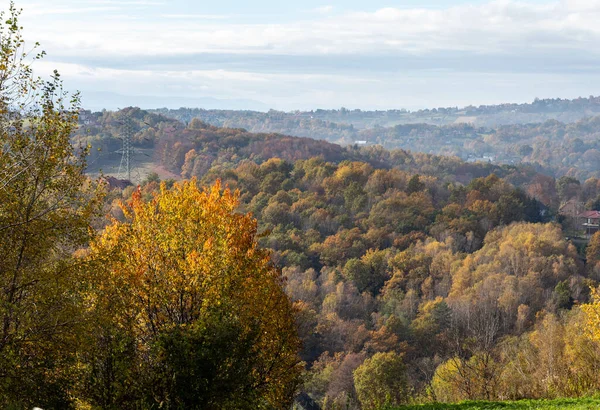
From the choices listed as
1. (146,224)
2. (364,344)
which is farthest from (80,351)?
(364,344)

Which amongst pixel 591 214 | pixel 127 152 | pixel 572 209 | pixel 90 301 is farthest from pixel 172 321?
pixel 572 209

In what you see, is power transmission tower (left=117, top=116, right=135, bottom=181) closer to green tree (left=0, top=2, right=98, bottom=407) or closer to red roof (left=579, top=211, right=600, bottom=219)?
red roof (left=579, top=211, right=600, bottom=219)

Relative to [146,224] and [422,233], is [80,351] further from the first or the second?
[422,233]

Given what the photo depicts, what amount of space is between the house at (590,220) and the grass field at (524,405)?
85.9m

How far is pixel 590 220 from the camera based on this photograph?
102m

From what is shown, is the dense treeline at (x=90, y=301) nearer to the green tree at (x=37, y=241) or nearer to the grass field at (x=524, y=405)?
the green tree at (x=37, y=241)

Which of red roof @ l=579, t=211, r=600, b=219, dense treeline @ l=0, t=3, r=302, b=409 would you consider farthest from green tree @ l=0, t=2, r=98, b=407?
red roof @ l=579, t=211, r=600, b=219

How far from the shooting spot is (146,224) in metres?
17.6

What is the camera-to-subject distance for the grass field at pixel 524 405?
16484 millimetres

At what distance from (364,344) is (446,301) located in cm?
1213

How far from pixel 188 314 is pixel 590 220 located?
96.9 m

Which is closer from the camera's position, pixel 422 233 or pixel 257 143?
pixel 422 233

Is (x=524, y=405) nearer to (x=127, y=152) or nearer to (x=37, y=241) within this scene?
(x=37, y=241)

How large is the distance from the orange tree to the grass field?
4013mm
